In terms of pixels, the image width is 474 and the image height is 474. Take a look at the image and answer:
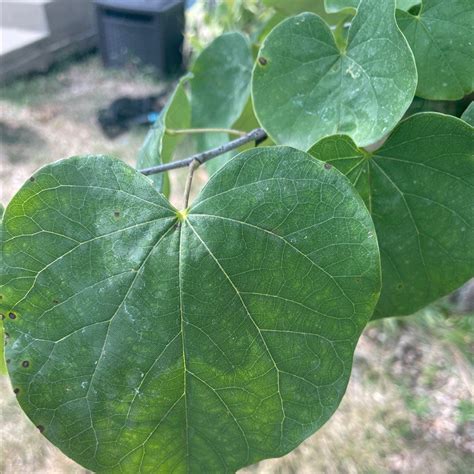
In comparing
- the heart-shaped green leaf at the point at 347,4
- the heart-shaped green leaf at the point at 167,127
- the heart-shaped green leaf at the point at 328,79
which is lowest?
the heart-shaped green leaf at the point at 167,127

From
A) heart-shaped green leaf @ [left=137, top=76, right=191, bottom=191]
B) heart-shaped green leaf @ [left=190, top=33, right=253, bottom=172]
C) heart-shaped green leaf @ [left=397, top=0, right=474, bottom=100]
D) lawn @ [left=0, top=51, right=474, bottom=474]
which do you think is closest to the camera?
heart-shaped green leaf @ [left=397, top=0, right=474, bottom=100]

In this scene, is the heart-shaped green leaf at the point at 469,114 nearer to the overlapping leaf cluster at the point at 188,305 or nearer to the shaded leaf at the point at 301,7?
the overlapping leaf cluster at the point at 188,305

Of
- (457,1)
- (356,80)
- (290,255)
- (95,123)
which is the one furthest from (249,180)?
(95,123)

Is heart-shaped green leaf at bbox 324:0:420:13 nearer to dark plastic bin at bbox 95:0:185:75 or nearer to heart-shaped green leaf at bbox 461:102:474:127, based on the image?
heart-shaped green leaf at bbox 461:102:474:127

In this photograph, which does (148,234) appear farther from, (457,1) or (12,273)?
(457,1)

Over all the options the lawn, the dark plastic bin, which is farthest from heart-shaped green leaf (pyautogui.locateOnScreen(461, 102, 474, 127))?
the dark plastic bin

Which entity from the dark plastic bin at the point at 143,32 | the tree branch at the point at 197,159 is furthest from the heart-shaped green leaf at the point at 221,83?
the dark plastic bin at the point at 143,32

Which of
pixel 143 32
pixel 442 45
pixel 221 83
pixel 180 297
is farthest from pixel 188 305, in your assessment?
pixel 143 32
